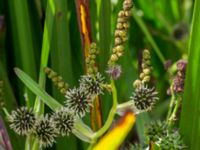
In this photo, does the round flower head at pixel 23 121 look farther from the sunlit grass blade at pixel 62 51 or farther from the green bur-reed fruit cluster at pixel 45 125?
the sunlit grass blade at pixel 62 51

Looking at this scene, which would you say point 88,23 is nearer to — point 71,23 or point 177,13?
point 71,23

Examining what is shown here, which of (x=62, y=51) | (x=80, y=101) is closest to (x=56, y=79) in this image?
(x=80, y=101)

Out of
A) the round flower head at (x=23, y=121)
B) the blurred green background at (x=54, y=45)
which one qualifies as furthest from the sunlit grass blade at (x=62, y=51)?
the round flower head at (x=23, y=121)

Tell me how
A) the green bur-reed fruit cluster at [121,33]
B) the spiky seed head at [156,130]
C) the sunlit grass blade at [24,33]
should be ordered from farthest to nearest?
the sunlit grass blade at [24,33] → the spiky seed head at [156,130] → the green bur-reed fruit cluster at [121,33]

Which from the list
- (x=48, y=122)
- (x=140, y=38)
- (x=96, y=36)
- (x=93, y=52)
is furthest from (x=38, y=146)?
(x=140, y=38)

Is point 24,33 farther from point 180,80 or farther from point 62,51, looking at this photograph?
point 180,80

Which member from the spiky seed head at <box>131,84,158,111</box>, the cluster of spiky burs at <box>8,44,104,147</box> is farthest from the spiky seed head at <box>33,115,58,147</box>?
the spiky seed head at <box>131,84,158,111</box>

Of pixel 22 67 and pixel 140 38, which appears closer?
pixel 22 67
